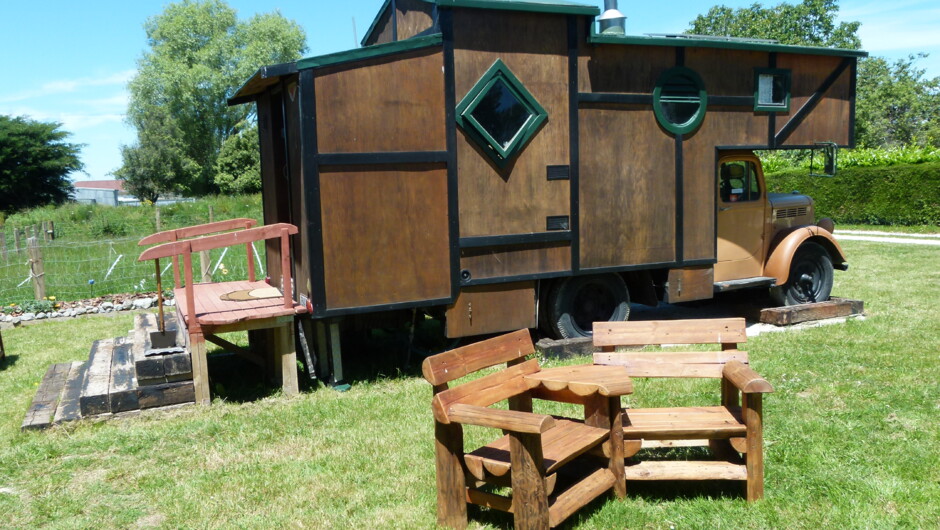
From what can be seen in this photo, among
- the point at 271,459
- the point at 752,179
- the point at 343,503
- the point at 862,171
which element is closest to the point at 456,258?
the point at 271,459

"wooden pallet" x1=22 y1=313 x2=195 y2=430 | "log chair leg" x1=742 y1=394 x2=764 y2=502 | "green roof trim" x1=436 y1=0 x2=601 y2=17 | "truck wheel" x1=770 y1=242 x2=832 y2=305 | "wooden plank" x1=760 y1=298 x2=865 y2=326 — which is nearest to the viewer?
"log chair leg" x1=742 y1=394 x2=764 y2=502

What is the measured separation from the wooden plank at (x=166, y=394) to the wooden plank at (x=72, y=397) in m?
0.46

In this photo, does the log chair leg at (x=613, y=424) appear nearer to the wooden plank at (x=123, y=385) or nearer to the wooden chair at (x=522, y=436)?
the wooden chair at (x=522, y=436)

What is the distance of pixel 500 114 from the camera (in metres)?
6.82

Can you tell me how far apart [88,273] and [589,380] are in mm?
11321

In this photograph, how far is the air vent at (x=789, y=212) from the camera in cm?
888

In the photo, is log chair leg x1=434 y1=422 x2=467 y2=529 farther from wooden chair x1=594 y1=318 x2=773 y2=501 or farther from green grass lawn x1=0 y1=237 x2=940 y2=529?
wooden chair x1=594 y1=318 x2=773 y2=501

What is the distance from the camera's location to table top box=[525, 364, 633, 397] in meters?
3.85

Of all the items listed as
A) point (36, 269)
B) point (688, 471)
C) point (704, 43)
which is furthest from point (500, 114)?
point (36, 269)

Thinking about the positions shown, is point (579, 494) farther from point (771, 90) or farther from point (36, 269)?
point (36, 269)

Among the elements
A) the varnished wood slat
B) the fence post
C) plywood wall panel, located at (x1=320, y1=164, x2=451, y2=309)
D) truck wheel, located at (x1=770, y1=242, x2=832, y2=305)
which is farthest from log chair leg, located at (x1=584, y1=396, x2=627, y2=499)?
the fence post

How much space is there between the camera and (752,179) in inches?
345

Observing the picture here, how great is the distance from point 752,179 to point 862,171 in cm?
1430

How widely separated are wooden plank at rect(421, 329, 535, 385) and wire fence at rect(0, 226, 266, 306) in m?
7.74
